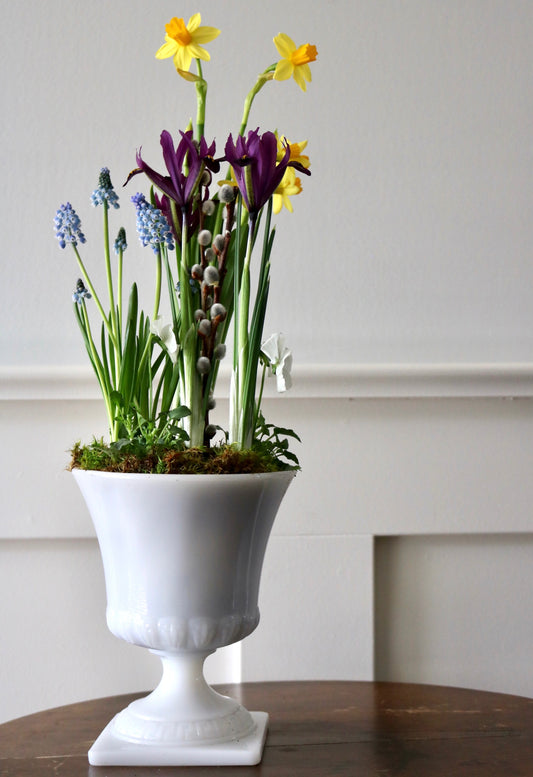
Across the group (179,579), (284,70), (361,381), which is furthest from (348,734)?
(284,70)

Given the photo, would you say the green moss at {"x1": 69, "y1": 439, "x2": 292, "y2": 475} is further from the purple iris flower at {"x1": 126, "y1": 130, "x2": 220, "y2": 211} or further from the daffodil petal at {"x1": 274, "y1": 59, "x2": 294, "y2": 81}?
the daffodil petal at {"x1": 274, "y1": 59, "x2": 294, "y2": 81}

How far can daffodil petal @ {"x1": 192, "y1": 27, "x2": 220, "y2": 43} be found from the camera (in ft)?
2.26

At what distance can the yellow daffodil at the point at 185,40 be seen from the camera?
0.69 meters

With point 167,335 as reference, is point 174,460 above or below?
below

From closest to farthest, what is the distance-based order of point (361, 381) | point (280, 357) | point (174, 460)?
1. point (174, 460)
2. point (280, 357)
3. point (361, 381)

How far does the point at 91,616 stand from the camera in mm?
1135

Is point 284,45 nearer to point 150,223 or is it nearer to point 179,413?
point 150,223

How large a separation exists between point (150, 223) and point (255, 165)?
0.11 meters

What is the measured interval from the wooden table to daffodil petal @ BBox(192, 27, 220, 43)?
0.60 meters

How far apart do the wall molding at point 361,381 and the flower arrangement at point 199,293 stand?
34cm

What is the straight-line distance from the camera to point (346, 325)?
115 centimetres

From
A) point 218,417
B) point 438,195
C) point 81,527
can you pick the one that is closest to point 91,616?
point 81,527

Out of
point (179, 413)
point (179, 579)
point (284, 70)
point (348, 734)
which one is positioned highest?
point (284, 70)

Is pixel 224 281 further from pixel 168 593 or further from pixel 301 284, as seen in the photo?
pixel 301 284
